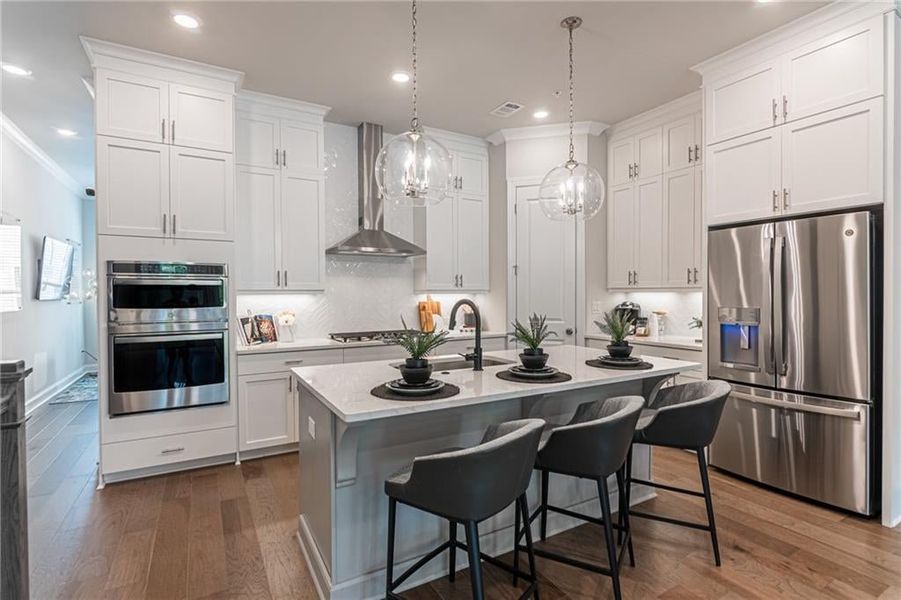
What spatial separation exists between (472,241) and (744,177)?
8.69 feet

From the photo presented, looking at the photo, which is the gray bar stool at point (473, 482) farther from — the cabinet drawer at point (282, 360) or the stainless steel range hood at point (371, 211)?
the stainless steel range hood at point (371, 211)

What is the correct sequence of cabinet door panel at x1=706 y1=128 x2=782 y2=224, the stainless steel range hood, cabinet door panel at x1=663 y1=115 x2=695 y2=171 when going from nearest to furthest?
cabinet door panel at x1=706 y1=128 x2=782 y2=224 → cabinet door panel at x1=663 y1=115 x2=695 y2=171 → the stainless steel range hood

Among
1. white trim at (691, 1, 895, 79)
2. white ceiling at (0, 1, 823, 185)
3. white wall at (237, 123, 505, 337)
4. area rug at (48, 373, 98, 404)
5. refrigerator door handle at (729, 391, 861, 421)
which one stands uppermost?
white ceiling at (0, 1, 823, 185)

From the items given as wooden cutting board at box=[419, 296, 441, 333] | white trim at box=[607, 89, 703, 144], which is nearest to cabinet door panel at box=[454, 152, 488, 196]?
wooden cutting board at box=[419, 296, 441, 333]

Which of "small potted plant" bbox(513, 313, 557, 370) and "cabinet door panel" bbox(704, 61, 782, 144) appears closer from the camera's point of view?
"small potted plant" bbox(513, 313, 557, 370)

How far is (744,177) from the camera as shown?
10.9 feet

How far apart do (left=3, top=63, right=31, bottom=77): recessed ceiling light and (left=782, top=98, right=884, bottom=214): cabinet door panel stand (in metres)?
5.52

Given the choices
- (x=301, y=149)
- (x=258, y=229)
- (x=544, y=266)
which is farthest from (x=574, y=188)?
(x=258, y=229)

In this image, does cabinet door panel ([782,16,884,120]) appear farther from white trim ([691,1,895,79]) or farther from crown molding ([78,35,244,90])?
crown molding ([78,35,244,90])

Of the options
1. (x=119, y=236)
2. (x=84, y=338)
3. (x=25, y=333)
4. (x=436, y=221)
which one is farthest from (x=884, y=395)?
(x=84, y=338)

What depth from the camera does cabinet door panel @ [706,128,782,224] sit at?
315 cm

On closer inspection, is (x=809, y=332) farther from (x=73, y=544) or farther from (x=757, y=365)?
(x=73, y=544)

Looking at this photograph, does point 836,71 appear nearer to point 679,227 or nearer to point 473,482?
point 679,227

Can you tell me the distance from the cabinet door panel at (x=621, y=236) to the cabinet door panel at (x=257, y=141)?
3.38 meters
